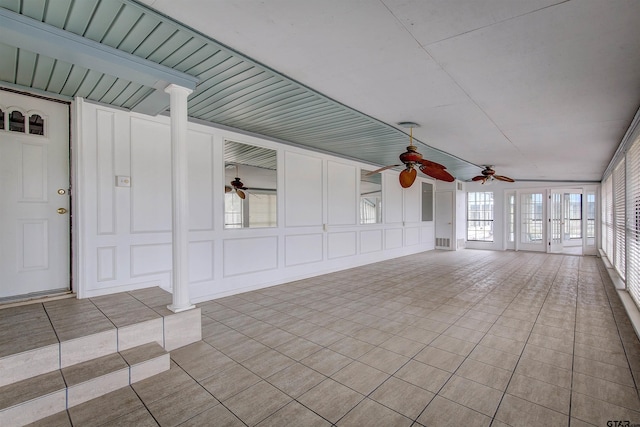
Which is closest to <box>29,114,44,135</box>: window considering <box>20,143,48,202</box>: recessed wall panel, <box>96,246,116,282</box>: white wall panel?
<box>20,143,48,202</box>: recessed wall panel

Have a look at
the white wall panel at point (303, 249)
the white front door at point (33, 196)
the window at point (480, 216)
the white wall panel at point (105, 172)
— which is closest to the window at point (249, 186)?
the white wall panel at point (303, 249)

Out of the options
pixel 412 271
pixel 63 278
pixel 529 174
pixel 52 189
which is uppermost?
pixel 529 174

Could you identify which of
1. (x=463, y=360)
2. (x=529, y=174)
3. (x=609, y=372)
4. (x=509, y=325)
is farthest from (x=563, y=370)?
(x=529, y=174)

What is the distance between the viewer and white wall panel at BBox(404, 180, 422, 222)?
9.32m

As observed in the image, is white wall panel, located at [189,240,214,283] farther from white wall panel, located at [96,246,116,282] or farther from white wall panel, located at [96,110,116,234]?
white wall panel, located at [96,110,116,234]

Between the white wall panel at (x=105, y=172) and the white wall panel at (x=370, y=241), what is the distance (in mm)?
5185

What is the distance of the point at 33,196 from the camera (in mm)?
3279

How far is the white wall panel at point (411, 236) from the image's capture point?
9.28m

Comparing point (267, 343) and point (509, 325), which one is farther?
point (509, 325)

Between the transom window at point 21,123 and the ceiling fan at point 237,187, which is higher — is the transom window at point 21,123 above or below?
above

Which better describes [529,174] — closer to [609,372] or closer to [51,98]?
[609,372]

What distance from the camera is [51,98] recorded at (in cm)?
338

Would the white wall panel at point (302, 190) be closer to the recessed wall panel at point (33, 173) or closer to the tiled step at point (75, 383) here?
the recessed wall panel at point (33, 173)

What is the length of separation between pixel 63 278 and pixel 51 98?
2.01 metres
